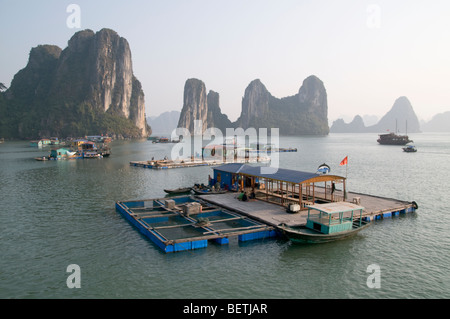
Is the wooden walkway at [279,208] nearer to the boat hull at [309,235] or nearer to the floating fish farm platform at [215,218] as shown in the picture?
the floating fish farm platform at [215,218]

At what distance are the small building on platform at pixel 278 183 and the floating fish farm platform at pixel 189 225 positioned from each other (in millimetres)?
4012

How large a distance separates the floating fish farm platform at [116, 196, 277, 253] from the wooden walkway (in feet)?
1.89

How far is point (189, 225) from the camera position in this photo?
2323 centimetres

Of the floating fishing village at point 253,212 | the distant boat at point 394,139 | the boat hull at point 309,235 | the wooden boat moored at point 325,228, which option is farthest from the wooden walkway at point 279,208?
the distant boat at point 394,139

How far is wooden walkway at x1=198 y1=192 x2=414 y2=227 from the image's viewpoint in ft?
72.0

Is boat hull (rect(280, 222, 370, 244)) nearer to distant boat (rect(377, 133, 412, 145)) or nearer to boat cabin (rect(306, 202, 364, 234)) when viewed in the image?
boat cabin (rect(306, 202, 364, 234))

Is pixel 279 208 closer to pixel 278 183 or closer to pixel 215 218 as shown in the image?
pixel 215 218

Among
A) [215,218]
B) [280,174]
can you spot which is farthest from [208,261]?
[280,174]

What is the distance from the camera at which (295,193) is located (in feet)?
94.5

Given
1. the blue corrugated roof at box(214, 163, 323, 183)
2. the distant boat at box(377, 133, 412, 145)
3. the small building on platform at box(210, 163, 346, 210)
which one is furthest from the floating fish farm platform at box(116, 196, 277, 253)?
the distant boat at box(377, 133, 412, 145)

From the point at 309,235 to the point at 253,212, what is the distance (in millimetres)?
5575

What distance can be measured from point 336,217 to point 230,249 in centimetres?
724
